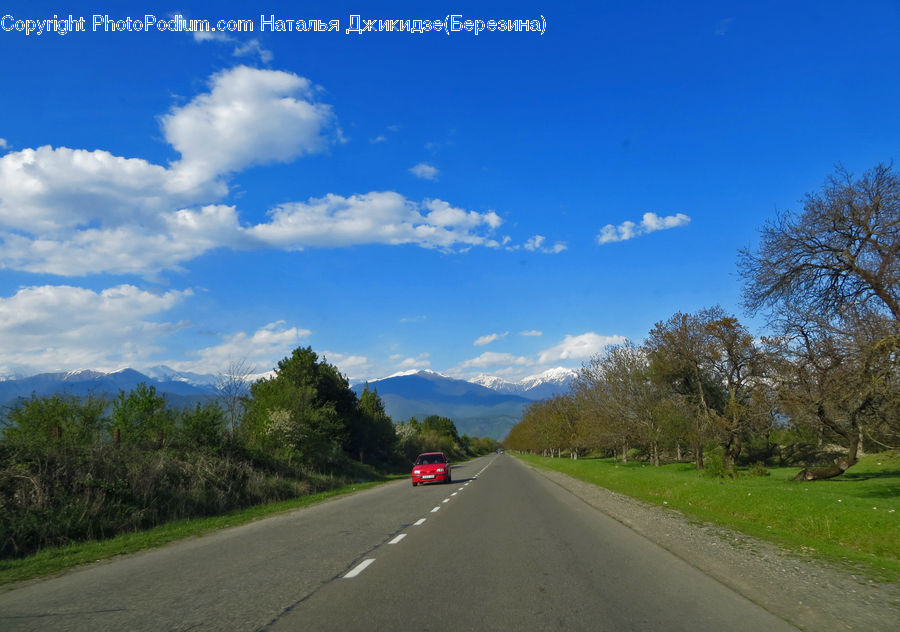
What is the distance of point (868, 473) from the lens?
38.9 meters

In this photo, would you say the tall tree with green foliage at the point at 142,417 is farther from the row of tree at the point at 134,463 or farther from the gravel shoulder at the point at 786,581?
the gravel shoulder at the point at 786,581

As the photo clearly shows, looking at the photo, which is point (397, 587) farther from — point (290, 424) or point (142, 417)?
point (290, 424)

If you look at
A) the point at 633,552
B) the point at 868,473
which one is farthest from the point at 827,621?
A: the point at 868,473

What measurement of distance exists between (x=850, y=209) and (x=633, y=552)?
15113 mm

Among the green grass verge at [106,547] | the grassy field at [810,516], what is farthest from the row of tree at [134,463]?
the grassy field at [810,516]

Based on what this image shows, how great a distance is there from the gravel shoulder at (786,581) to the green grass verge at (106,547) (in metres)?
10.7

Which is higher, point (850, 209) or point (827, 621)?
point (850, 209)

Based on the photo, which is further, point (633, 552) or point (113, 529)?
point (113, 529)

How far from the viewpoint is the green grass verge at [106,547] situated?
10.2 metres

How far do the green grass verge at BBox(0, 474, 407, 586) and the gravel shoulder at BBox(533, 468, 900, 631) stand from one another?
1065 cm

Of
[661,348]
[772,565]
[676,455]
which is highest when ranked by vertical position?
[661,348]

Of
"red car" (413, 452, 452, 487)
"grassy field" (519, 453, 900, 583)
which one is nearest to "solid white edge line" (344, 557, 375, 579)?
"grassy field" (519, 453, 900, 583)

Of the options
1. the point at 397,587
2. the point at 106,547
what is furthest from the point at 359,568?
the point at 106,547

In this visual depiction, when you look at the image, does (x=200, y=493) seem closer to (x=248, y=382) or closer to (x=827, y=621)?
(x=827, y=621)
